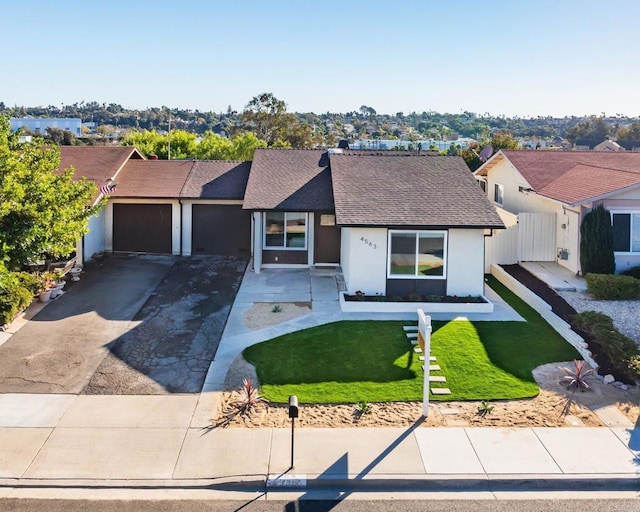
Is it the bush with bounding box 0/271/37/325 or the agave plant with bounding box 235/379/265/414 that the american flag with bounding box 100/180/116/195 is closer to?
the bush with bounding box 0/271/37/325

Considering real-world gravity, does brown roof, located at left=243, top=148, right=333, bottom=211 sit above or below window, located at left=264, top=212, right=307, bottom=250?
above

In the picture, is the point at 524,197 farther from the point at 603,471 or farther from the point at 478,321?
the point at 603,471

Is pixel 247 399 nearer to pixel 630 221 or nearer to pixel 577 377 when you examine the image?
pixel 577 377

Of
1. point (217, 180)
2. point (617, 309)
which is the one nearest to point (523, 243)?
point (617, 309)

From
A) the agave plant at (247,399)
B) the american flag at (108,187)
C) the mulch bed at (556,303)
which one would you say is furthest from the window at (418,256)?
the american flag at (108,187)

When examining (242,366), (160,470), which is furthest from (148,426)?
(242,366)

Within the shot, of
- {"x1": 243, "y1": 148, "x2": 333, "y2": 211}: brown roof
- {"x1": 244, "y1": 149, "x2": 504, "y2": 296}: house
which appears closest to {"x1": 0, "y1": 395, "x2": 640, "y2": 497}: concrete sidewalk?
{"x1": 244, "y1": 149, "x2": 504, "y2": 296}: house
